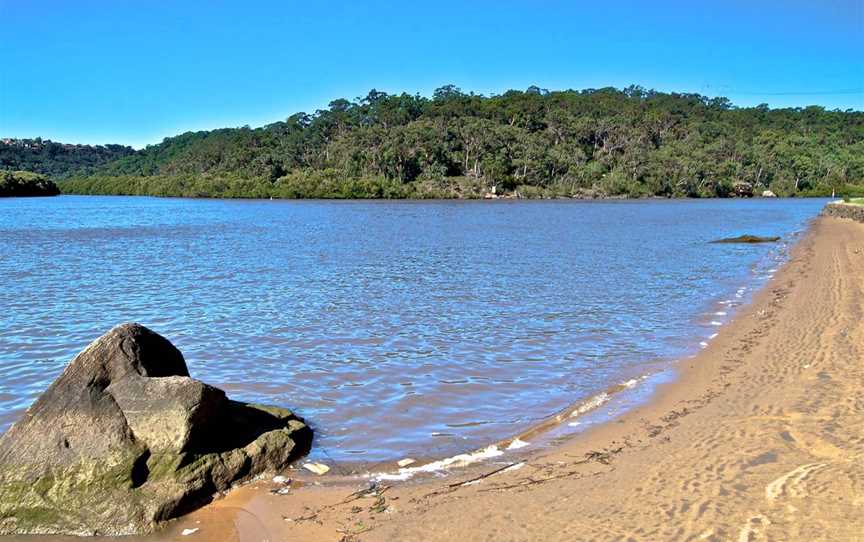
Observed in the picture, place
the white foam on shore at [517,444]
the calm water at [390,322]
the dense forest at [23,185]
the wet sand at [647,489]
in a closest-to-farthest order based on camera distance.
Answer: the wet sand at [647,489] < the white foam on shore at [517,444] < the calm water at [390,322] < the dense forest at [23,185]

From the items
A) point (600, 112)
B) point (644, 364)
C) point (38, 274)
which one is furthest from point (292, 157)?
Answer: point (644, 364)

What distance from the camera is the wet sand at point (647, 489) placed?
5.49 meters

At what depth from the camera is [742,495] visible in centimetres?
592

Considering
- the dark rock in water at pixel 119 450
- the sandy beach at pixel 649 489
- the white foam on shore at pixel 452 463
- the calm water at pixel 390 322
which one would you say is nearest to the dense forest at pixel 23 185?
the calm water at pixel 390 322

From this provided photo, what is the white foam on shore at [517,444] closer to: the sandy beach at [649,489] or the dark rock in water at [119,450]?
the sandy beach at [649,489]

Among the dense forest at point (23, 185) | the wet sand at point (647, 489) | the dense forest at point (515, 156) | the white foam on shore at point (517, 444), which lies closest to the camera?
the wet sand at point (647, 489)

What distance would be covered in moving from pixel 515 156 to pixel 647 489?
149515 millimetres

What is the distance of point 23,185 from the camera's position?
15675 cm

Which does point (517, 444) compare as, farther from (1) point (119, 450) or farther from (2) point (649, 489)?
(1) point (119, 450)

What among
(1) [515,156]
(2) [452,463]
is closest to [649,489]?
(2) [452,463]

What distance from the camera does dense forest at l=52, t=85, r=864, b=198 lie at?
147m

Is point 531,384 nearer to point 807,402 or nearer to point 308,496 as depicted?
point 807,402

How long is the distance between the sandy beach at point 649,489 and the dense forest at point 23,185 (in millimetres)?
170376

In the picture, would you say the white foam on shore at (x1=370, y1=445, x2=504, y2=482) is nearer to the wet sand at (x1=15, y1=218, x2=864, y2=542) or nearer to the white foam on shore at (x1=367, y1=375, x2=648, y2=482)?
the white foam on shore at (x1=367, y1=375, x2=648, y2=482)
